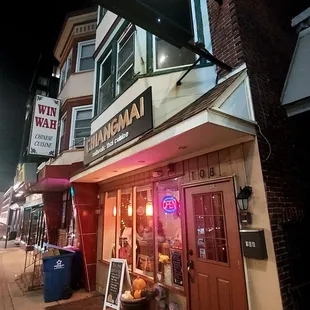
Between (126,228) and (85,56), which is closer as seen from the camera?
(126,228)

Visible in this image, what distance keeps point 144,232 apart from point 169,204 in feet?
3.98

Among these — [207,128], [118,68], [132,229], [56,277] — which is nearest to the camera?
[207,128]

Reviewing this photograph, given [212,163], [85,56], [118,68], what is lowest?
[212,163]

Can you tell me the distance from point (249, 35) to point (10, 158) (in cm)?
2953

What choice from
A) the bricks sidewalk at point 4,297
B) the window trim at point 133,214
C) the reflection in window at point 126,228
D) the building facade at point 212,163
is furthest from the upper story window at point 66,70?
the bricks sidewalk at point 4,297

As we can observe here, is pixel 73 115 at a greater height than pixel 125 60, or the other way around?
pixel 125 60

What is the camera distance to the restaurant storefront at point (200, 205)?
3.15 meters

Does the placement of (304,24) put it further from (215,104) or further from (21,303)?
(21,303)

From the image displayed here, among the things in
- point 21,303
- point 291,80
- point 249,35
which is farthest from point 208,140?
point 21,303

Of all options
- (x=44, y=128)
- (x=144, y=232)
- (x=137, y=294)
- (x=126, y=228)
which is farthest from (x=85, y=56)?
(x=137, y=294)

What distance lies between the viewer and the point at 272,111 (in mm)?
Answer: 4086

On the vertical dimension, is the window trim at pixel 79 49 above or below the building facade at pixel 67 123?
above

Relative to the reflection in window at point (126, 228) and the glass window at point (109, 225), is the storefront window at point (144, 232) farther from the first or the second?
the glass window at point (109, 225)

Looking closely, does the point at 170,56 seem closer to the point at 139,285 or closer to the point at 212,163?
the point at 212,163
